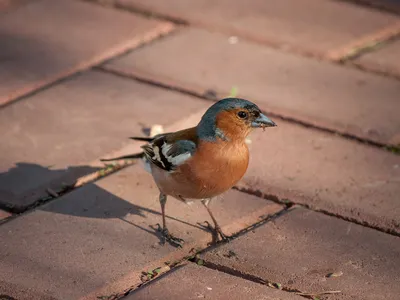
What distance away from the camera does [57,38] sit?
7.20 meters

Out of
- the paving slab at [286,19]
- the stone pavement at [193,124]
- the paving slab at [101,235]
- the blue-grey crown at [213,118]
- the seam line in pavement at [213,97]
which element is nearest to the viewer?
the paving slab at [101,235]

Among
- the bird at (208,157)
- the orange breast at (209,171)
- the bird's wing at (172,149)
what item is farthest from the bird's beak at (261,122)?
the bird's wing at (172,149)

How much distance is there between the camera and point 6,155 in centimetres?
561

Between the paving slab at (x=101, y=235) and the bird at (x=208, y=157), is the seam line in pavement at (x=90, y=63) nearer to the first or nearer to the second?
the paving slab at (x=101, y=235)

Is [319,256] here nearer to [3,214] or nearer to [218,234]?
[218,234]

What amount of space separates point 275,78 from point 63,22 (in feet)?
6.17

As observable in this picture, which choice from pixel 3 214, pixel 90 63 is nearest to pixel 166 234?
pixel 3 214

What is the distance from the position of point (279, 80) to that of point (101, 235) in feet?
7.80

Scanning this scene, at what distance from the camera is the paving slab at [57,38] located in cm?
660

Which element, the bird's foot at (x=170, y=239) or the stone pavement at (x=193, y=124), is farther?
the bird's foot at (x=170, y=239)

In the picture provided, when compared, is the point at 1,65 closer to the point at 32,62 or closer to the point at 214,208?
the point at 32,62

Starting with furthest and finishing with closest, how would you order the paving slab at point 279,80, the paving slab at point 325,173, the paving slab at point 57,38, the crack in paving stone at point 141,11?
the crack in paving stone at point 141,11 < the paving slab at point 57,38 < the paving slab at point 279,80 < the paving slab at point 325,173

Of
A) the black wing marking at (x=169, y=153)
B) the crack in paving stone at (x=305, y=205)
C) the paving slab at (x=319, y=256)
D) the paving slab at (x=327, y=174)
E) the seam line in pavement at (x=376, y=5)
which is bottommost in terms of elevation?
the paving slab at (x=319, y=256)

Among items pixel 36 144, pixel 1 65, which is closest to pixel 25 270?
pixel 36 144
